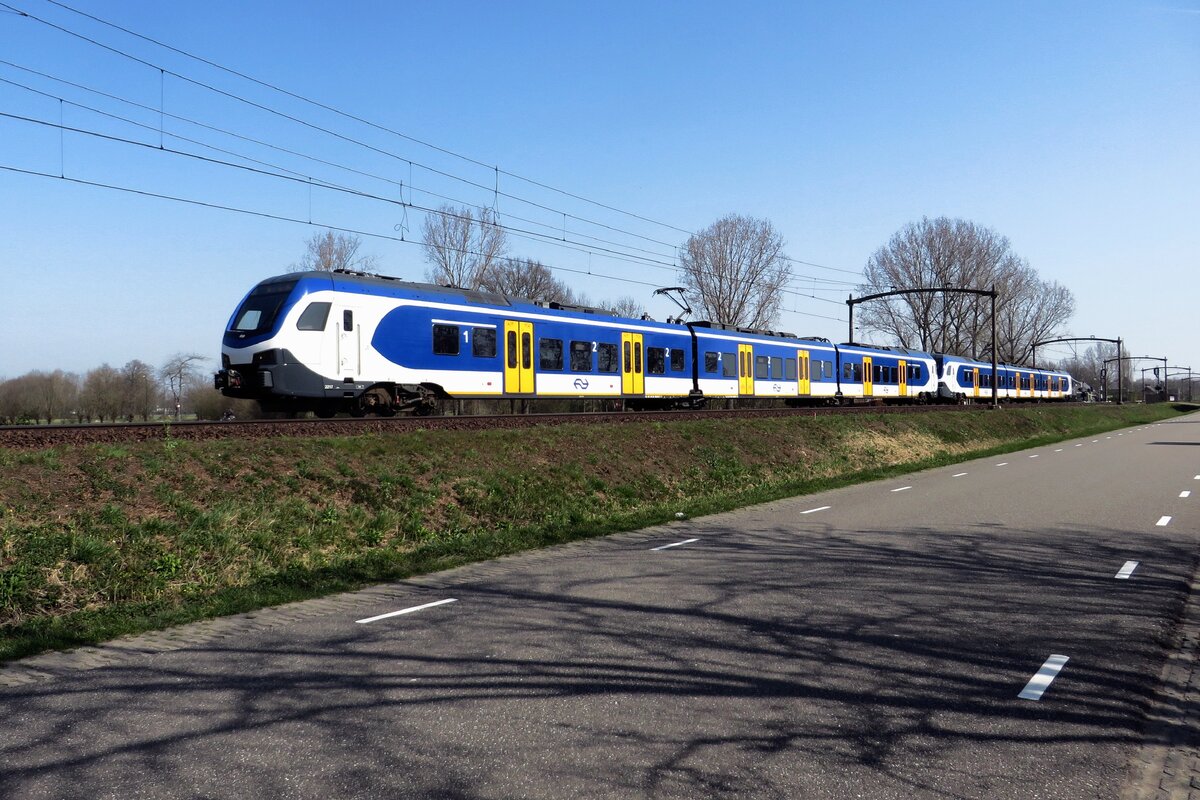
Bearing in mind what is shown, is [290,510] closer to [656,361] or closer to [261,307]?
[261,307]

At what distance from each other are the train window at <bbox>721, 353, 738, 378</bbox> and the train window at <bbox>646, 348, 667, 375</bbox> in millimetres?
4131

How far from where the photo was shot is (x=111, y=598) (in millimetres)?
8266

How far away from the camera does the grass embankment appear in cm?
817

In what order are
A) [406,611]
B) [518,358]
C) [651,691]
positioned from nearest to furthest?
[651,691] → [406,611] → [518,358]

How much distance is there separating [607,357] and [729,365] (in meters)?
8.35

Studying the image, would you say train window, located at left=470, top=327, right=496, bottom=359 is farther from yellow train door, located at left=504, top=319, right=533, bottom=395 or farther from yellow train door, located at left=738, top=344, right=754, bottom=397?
yellow train door, located at left=738, top=344, right=754, bottom=397

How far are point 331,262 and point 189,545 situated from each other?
48189mm

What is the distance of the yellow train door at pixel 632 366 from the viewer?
28.3m

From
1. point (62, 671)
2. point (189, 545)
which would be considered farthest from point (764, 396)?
point (62, 671)

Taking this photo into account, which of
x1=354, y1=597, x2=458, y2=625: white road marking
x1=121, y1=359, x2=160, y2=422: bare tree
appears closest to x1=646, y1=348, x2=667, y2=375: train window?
x1=354, y1=597, x2=458, y2=625: white road marking

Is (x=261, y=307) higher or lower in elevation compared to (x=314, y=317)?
higher

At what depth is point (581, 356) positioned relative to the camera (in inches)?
1033

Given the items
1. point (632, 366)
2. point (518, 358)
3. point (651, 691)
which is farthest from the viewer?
point (632, 366)

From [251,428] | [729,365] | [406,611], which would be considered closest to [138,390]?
[729,365]
